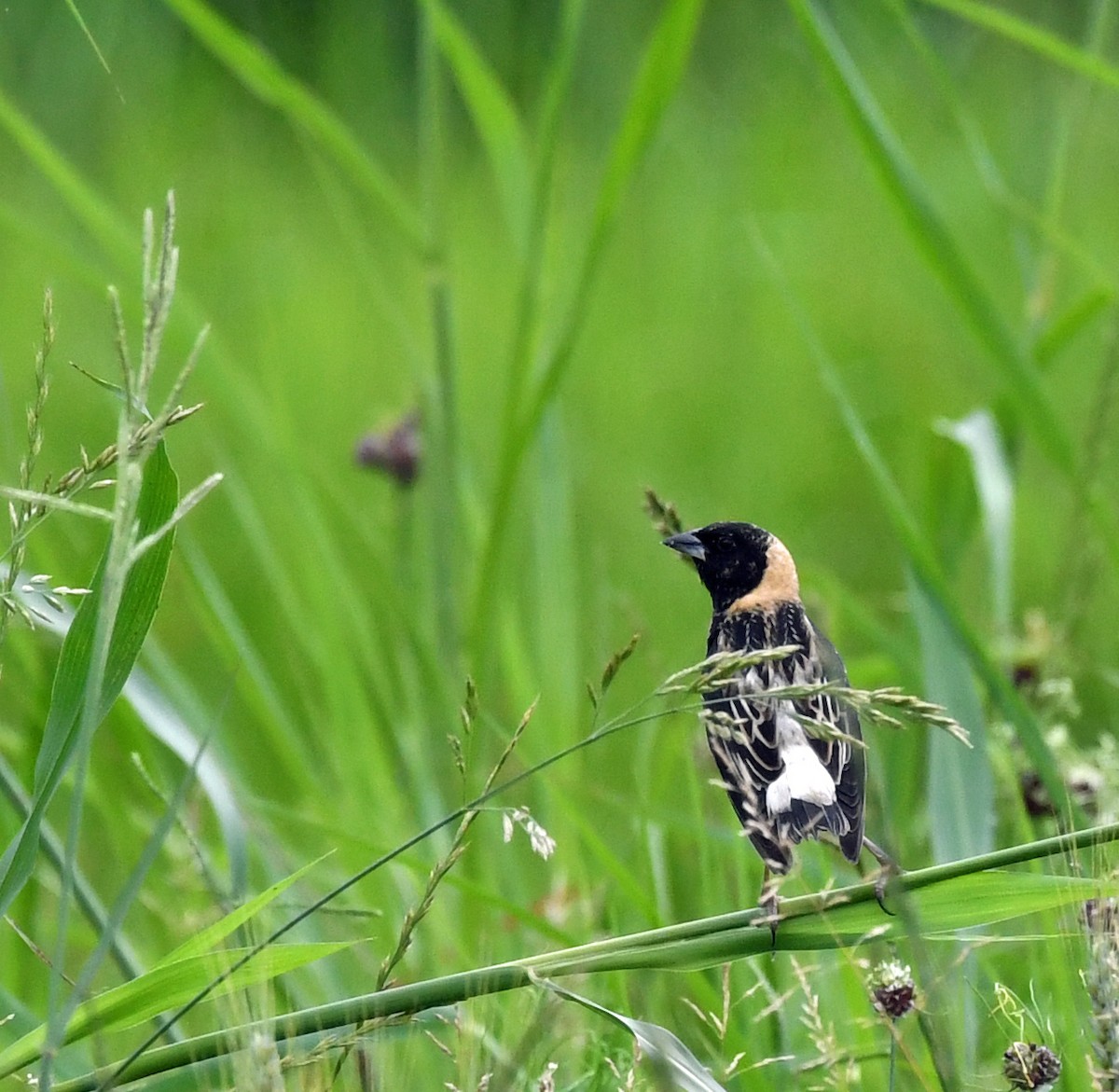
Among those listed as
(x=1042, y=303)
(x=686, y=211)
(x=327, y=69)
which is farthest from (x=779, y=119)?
(x=1042, y=303)

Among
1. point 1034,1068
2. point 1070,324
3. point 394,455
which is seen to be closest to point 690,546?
point 1034,1068

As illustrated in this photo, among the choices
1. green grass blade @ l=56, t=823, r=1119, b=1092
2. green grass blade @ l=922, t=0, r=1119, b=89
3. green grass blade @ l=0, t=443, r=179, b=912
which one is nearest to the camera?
green grass blade @ l=56, t=823, r=1119, b=1092

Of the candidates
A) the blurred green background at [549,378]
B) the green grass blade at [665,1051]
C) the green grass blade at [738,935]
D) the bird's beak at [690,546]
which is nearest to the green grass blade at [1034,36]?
the blurred green background at [549,378]

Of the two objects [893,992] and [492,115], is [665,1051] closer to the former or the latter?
[893,992]

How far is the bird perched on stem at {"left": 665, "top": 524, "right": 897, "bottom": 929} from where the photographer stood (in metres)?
1.12

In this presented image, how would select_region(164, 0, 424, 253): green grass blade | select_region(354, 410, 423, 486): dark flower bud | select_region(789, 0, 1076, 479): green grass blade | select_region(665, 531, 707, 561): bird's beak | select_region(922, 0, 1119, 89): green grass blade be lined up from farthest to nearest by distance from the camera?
select_region(354, 410, 423, 486): dark flower bud, select_region(164, 0, 424, 253): green grass blade, select_region(922, 0, 1119, 89): green grass blade, select_region(789, 0, 1076, 479): green grass blade, select_region(665, 531, 707, 561): bird's beak

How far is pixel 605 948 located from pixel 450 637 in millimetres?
1655

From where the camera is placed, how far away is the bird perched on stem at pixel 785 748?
1.12 meters

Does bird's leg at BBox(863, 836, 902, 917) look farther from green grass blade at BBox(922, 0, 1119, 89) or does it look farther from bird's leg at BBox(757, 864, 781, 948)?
green grass blade at BBox(922, 0, 1119, 89)

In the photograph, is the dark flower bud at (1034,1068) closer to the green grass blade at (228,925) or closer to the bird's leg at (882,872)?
the bird's leg at (882,872)

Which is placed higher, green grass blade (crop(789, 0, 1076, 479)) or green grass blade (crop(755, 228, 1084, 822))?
green grass blade (crop(789, 0, 1076, 479))

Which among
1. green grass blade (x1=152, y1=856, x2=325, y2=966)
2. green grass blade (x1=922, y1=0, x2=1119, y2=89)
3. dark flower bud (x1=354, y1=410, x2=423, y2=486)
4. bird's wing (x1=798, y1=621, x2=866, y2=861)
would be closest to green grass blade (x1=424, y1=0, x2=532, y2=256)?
dark flower bud (x1=354, y1=410, x2=423, y2=486)

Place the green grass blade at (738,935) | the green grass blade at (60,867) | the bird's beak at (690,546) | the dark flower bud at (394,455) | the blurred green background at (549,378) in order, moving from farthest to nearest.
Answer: the dark flower bud at (394,455) → the blurred green background at (549,378) → the bird's beak at (690,546) → the green grass blade at (60,867) → the green grass blade at (738,935)

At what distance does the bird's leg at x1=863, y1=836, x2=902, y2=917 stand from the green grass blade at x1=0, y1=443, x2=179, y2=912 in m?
0.53
